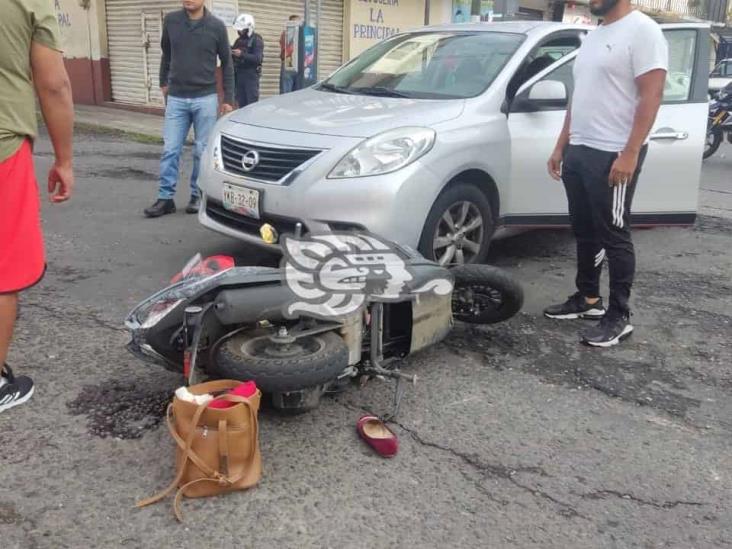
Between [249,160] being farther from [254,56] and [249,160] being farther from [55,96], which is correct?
[254,56]

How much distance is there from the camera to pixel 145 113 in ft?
46.0

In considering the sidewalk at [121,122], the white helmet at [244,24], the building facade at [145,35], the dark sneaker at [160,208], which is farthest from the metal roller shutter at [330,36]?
the dark sneaker at [160,208]

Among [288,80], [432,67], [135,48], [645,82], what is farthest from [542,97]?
[135,48]

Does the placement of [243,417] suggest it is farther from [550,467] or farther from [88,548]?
[550,467]

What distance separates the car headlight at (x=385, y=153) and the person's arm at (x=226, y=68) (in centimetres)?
250

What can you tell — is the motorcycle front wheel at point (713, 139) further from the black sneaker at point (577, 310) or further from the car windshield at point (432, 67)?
the black sneaker at point (577, 310)

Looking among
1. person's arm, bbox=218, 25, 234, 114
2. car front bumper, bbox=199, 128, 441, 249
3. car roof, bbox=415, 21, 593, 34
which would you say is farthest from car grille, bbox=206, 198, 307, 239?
car roof, bbox=415, 21, 593, 34

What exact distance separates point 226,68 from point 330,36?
31.9 feet

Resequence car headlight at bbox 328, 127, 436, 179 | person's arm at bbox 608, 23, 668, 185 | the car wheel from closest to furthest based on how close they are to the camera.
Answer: person's arm at bbox 608, 23, 668, 185 < car headlight at bbox 328, 127, 436, 179 < the car wheel

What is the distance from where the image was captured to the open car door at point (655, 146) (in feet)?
15.0

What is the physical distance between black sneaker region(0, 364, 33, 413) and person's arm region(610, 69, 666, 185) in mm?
2823

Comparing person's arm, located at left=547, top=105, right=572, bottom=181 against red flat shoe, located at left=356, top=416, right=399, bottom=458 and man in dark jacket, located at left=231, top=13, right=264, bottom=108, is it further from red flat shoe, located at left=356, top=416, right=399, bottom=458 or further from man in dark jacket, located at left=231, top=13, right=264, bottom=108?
man in dark jacket, located at left=231, top=13, right=264, bottom=108

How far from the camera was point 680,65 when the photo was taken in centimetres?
488

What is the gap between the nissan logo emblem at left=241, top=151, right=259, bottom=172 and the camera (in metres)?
4.08
